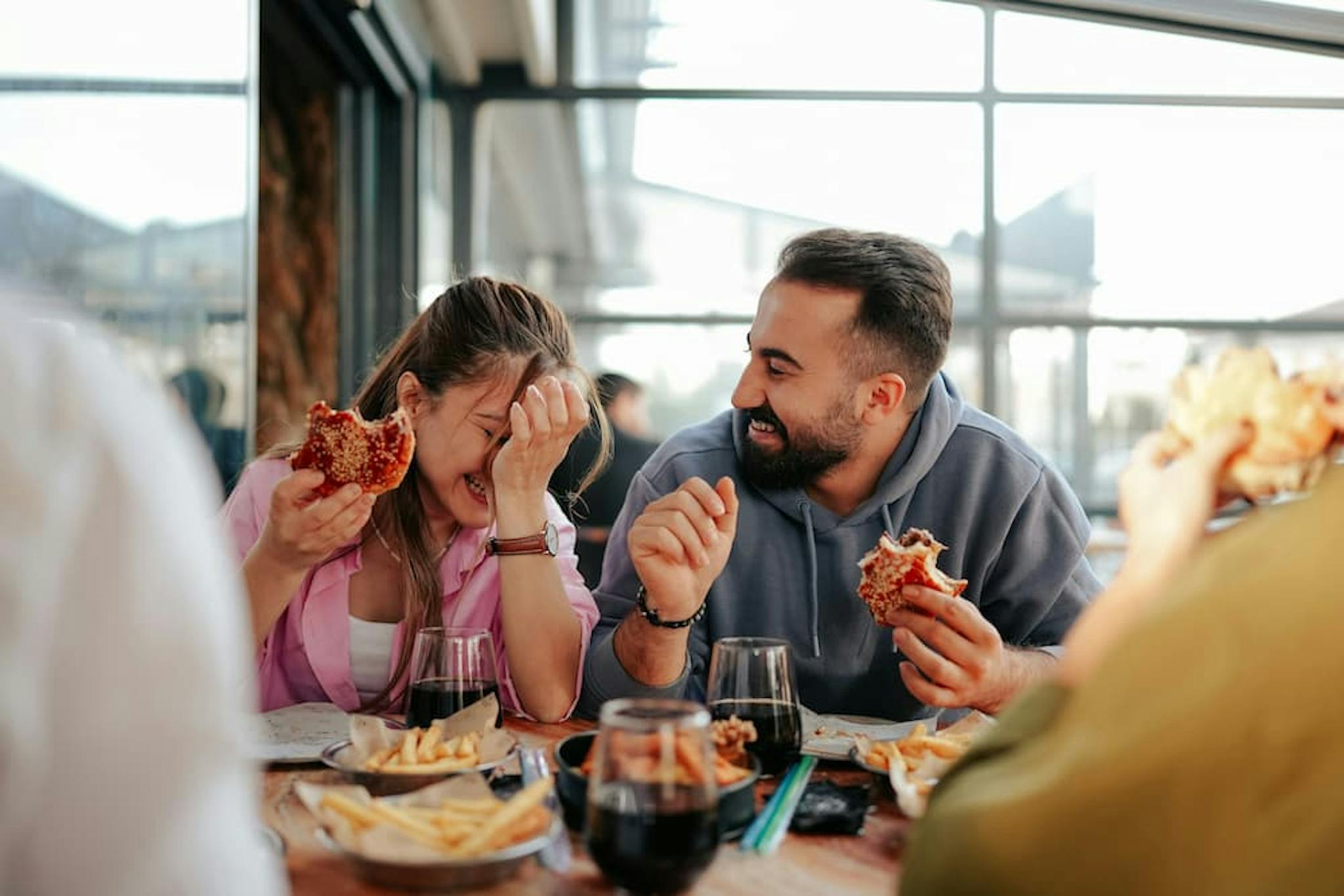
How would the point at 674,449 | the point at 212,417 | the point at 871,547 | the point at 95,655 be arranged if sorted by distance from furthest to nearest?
the point at 212,417, the point at 674,449, the point at 871,547, the point at 95,655

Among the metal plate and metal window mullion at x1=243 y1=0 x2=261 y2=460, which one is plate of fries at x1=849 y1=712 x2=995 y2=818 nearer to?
the metal plate

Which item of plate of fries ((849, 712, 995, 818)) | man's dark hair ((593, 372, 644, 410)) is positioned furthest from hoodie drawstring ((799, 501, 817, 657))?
man's dark hair ((593, 372, 644, 410))

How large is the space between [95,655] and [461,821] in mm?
569

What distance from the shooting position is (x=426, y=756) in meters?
1.29

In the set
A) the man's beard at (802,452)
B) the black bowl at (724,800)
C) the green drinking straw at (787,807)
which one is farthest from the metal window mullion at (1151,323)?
the black bowl at (724,800)

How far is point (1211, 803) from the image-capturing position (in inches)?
27.2

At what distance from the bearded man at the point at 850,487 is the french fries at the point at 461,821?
76 centimetres

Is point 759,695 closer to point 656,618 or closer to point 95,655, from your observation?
point 656,618

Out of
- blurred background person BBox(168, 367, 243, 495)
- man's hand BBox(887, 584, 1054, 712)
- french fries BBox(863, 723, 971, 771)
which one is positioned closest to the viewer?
french fries BBox(863, 723, 971, 771)

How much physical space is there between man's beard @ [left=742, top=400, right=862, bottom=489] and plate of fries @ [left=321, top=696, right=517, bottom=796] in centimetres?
100

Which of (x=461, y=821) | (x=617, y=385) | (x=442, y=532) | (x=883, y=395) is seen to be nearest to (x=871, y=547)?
(x=883, y=395)

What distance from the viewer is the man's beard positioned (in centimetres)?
229

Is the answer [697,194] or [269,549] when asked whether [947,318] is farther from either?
[697,194]

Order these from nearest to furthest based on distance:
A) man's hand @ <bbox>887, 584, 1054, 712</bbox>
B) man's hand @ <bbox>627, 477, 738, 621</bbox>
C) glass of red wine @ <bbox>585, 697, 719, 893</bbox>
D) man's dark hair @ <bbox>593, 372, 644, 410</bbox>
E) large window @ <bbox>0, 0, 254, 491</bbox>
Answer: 1. glass of red wine @ <bbox>585, 697, 719, 893</bbox>
2. man's hand @ <bbox>887, 584, 1054, 712</bbox>
3. man's hand @ <bbox>627, 477, 738, 621</bbox>
4. large window @ <bbox>0, 0, 254, 491</bbox>
5. man's dark hair @ <bbox>593, 372, 644, 410</bbox>
